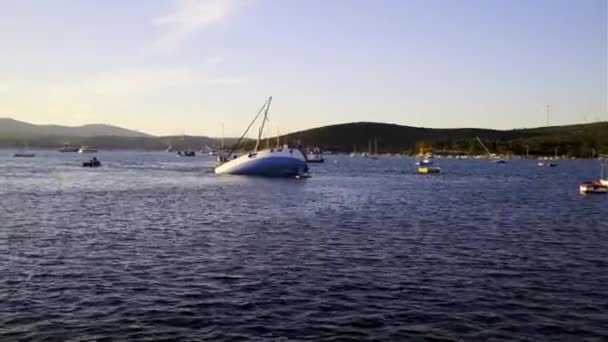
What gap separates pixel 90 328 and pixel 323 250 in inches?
655

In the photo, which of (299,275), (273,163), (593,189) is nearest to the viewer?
(299,275)

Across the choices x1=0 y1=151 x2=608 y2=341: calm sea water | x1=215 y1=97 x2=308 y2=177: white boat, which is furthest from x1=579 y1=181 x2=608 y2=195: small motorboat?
x1=215 y1=97 x2=308 y2=177: white boat

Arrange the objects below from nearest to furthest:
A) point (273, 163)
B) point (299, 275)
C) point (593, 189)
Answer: point (299, 275)
point (593, 189)
point (273, 163)

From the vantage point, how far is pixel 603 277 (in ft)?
94.2

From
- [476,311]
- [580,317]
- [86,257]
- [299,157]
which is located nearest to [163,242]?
[86,257]

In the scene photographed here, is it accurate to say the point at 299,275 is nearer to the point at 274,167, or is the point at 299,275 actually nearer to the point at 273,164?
the point at 273,164

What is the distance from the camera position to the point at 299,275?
2814cm

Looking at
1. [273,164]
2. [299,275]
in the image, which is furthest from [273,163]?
[299,275]

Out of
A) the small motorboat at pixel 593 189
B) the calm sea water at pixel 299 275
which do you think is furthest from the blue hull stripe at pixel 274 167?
the calm sea water at pixel 299 275

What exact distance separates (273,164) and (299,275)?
286 ft

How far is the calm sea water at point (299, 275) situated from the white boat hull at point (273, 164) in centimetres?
5911

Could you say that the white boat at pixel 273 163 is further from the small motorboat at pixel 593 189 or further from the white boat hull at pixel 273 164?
the small motorboat at pixel 593 189

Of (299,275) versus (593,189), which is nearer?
(299,275)

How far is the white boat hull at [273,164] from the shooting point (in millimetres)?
114750
